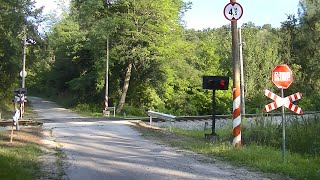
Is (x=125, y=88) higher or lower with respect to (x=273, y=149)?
higher

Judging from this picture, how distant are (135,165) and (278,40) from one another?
51.8m

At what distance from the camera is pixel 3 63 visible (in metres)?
41.2

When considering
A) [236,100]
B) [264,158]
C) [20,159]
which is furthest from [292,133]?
[20,159]

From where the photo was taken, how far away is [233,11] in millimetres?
14586

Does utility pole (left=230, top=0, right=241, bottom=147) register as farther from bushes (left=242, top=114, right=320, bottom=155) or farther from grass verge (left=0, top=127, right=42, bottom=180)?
grass verge (left=0, top=127, right=42, bottom=180)

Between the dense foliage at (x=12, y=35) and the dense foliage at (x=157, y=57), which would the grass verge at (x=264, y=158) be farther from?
the dense foliage at (x=157, y=57)

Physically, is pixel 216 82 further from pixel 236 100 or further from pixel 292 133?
pixel 292 133

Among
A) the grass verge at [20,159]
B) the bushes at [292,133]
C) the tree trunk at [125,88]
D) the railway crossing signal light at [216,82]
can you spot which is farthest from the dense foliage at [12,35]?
the bushes at [292,133]

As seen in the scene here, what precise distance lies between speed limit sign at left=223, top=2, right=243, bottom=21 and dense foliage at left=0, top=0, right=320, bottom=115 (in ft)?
81.1

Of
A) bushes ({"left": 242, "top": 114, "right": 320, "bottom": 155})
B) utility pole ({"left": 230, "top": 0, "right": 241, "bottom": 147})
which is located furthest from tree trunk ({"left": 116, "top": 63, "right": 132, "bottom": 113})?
utility pole ({"left": 230, "top": 0, "right": 241, "bottom": 147})

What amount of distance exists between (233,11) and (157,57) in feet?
87.4

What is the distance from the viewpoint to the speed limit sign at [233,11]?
1453 centimetres

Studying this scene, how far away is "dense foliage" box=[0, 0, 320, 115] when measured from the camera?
41656 mm

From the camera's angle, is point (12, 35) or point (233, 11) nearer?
point (233, 11)
